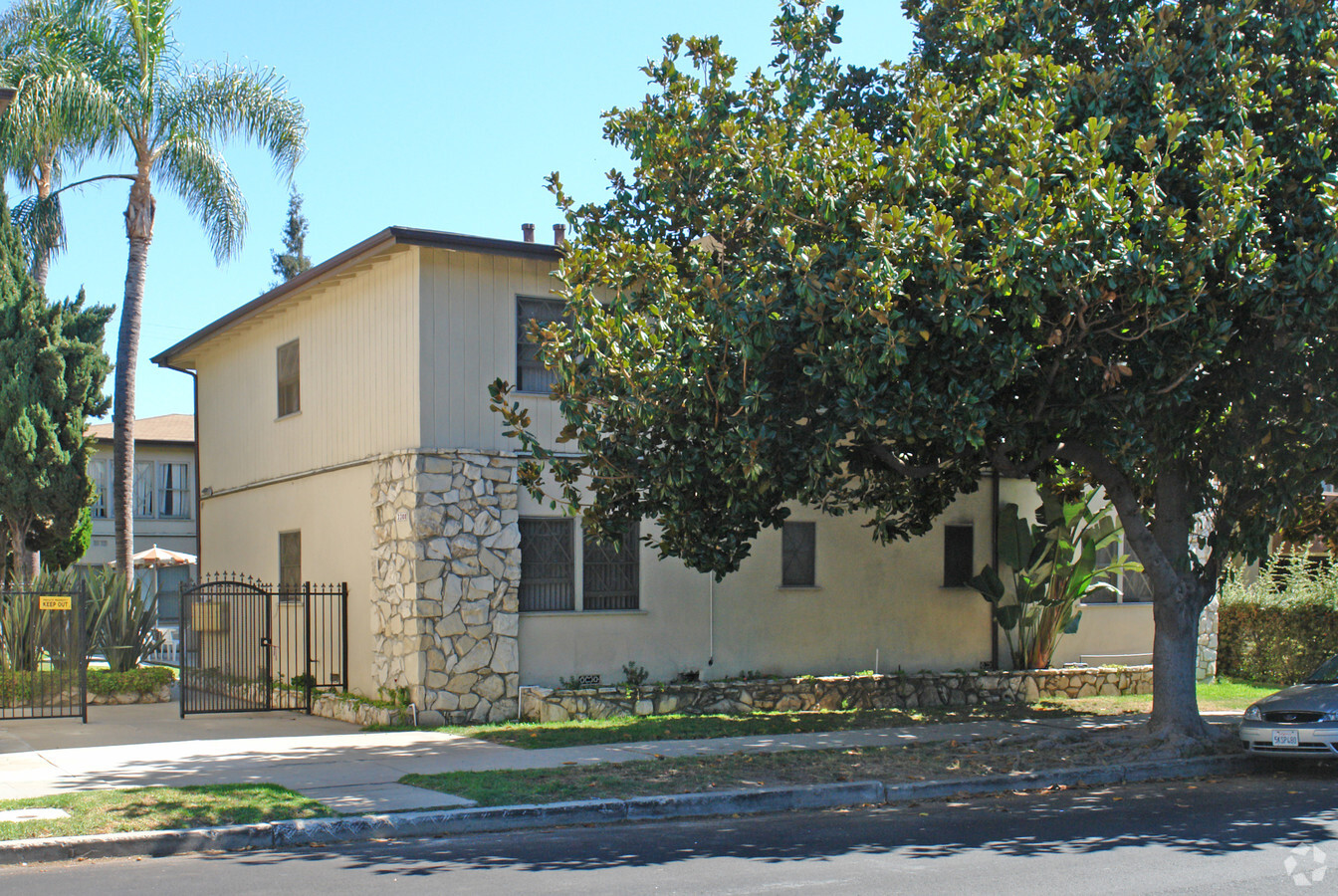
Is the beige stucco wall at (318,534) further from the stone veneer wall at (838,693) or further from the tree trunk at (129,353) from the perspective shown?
the stone veneer wall at (838,693)

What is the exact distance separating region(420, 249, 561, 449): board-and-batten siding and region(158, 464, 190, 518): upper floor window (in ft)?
74.4

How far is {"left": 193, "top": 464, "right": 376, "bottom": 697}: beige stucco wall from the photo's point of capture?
54.5ft

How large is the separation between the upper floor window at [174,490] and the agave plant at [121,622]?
16725 millimetres

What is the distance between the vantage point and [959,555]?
19.7m

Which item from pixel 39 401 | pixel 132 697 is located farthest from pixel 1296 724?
pixel 39 401

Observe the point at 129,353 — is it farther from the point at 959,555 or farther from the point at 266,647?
the point at 959,555

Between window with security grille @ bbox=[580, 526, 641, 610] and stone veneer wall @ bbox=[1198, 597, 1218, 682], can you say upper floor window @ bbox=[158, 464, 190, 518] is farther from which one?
stone veneer wall @ bbox=[1198, 597, 1218, 682]

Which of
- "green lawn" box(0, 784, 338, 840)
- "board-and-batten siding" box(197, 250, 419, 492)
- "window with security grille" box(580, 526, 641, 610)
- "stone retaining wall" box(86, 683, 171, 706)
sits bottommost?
"stone retaining wall" box(86, 683, 171, 706)

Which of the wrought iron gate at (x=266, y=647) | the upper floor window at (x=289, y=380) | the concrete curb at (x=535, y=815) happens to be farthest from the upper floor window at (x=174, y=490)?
the concrete curb at (x=535, y=815)

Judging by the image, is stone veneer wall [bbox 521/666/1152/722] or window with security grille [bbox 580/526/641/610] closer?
stone veneer wall [bbox 521/666/1152/722]

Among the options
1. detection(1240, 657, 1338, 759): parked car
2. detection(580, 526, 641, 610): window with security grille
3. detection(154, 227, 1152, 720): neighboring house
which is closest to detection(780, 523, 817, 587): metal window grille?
detection(154, 227, 1152, 720): neighboring house

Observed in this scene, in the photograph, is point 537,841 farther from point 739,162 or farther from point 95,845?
point 739,162

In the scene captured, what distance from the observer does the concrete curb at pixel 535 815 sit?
8484mm

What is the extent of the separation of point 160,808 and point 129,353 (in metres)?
13.9
